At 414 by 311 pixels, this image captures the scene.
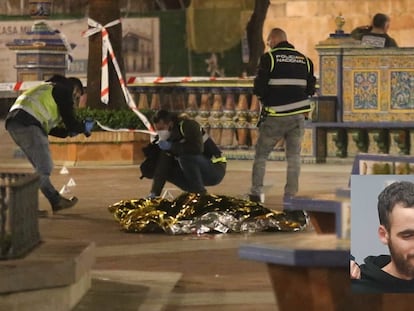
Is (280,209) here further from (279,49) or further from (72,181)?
(72,181)

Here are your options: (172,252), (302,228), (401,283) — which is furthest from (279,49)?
(401,283)

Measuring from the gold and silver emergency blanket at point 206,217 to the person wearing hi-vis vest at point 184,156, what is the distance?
49.3 inches

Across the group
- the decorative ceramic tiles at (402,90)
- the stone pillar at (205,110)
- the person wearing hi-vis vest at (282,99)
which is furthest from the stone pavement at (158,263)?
the stone pillar at (205,110)

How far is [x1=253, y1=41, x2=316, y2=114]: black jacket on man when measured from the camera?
1534 centimetres

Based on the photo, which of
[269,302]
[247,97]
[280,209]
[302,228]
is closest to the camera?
[269,302]

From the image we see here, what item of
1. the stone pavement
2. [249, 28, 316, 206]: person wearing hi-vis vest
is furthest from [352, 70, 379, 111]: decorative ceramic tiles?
[249, 28, 316, 206]: person wearing hi-vis vest

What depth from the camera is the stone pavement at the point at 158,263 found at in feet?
31.8

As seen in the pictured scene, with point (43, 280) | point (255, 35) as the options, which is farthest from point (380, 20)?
point (255, 35)

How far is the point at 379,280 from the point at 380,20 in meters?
14.6

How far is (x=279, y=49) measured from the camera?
15383 mm

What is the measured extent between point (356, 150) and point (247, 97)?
224cm

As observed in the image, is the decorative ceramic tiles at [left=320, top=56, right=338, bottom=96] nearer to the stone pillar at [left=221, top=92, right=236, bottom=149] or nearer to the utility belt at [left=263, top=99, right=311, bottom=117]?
the stone pillar at [left=221, top=92, right=236, bottom=149]

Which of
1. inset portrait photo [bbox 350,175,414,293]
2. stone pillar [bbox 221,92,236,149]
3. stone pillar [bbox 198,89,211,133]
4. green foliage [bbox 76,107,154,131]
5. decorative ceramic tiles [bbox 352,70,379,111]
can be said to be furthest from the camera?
stone pillar [bbox 198,89,211,133]

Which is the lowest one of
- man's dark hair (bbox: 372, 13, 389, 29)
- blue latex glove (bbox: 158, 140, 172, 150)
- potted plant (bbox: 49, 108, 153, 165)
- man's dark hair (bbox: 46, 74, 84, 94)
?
potted plant (bbox: 49, 108, 153, 165)
